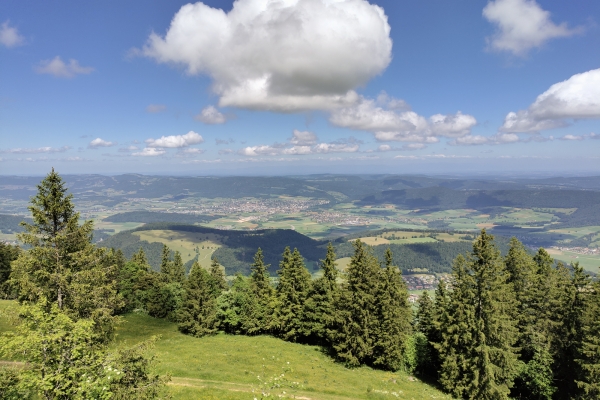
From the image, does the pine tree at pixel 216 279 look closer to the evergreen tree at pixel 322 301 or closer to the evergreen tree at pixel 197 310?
the evergreen tree at pixel 197 310

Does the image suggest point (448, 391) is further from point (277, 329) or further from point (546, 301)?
point (277, 329)

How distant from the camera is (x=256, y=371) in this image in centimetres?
A: 3111

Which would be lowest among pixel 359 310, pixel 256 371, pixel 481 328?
pixel 256 371

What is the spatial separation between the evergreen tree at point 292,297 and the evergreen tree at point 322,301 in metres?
1.02

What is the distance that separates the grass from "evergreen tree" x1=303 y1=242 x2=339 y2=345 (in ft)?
9.16

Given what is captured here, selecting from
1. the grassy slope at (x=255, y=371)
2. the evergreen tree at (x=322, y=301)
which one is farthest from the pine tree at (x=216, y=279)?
the evergreen tree at (x=322, y=301)

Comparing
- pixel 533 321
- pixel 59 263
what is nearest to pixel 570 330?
pixel 533 321

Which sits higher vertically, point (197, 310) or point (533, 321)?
point (533, 321)

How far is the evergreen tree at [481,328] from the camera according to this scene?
99.1ft

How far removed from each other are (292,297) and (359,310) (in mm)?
12886

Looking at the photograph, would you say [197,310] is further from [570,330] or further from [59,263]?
[570,330]

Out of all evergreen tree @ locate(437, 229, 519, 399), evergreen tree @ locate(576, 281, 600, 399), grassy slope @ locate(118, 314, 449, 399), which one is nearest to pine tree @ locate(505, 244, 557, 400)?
evergreen tree @ locate(576, 281, 600, 399)

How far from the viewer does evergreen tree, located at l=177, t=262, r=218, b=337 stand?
1784 inches

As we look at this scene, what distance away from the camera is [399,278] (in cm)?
4297
